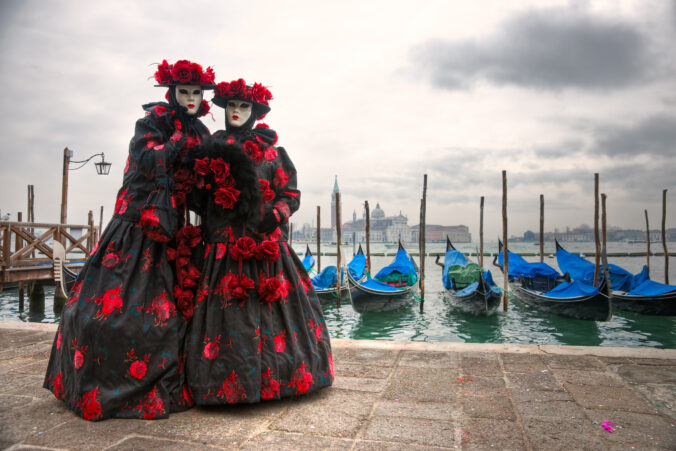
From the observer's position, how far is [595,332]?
822 cm

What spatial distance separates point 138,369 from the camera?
168 cm

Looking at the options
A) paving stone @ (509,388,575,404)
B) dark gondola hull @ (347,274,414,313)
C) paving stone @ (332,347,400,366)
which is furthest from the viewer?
dark gondola hull @ (347,274,414,313)

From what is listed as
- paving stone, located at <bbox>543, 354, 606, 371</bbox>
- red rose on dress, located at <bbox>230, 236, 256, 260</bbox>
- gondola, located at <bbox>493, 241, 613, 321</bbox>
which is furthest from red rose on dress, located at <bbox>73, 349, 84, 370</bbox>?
gondola, located at <bbox>493, 241, 613, 321</bbox>

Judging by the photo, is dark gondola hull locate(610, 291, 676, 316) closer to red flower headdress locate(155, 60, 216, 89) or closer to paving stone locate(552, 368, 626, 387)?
paving stone locate(552, 368, 626, 387)

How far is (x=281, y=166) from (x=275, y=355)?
87 centimetres

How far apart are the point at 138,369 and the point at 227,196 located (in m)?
0.75

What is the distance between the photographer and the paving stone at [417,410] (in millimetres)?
1664

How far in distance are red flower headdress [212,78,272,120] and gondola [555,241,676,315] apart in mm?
9658

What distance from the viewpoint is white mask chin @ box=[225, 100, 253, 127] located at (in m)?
2.06

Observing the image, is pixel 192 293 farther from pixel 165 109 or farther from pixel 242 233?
pixel 165 109

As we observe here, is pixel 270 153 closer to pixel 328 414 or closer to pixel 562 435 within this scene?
pixel 328 414

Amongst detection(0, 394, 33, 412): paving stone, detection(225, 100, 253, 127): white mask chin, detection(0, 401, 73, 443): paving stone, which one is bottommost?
detection(0, 394, 33, 412): paving stone

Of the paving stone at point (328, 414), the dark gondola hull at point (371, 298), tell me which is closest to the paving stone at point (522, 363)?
the paving stone at point (328, 414)

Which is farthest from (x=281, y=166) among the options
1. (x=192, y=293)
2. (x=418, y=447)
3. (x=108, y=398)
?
(x=418, y=447)
